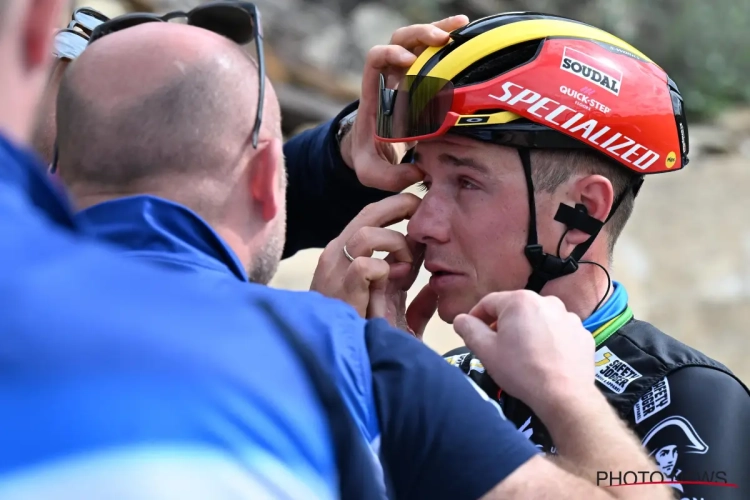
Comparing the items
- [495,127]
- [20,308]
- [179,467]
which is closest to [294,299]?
[179,467]

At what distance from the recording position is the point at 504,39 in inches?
148

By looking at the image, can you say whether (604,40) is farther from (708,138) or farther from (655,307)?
(708,138)

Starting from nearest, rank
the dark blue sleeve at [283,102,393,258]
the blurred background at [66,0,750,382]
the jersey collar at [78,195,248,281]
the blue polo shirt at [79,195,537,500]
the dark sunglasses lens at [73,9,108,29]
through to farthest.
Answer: the blue polo shirt at [79,195,537,500], the jersey collar at [78,195,248,281], the dark sunglasses lens at [73,9,108,29], the dark blue sleeve at [283,102,393,258], the blurred background at [66,0,750,382]

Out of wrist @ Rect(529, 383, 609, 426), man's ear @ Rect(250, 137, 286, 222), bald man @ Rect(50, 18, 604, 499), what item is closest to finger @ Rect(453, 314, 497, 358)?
wrist @ Rect(529, 383, 609, 426)

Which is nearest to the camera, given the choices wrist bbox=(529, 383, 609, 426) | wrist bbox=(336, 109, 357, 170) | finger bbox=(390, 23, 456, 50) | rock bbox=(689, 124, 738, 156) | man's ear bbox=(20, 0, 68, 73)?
man's ear bbox=(20, 0, 68, 73)

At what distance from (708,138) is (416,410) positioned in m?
16.9

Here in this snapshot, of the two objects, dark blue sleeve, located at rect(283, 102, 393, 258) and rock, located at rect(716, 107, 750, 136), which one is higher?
dark blue sleeve, located at rect(283, 102, 393, 258)

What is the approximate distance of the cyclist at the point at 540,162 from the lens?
12.0 feet

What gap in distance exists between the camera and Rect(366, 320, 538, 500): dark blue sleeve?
6.75 ft

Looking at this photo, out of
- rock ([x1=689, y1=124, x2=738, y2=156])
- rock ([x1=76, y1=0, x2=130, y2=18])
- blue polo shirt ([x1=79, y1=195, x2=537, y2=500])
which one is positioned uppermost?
blue polo shirt ([x1=79, y1=195, x2=537, y2=500])

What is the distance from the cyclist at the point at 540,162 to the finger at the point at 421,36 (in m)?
0.05

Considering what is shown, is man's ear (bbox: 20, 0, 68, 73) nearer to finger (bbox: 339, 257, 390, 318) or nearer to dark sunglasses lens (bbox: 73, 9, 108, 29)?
finger (bbox: 339, 257, 390, 318)

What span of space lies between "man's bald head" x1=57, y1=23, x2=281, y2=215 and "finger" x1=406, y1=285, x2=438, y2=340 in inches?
62.0

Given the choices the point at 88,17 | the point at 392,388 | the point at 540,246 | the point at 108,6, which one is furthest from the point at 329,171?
the point at 108,6
